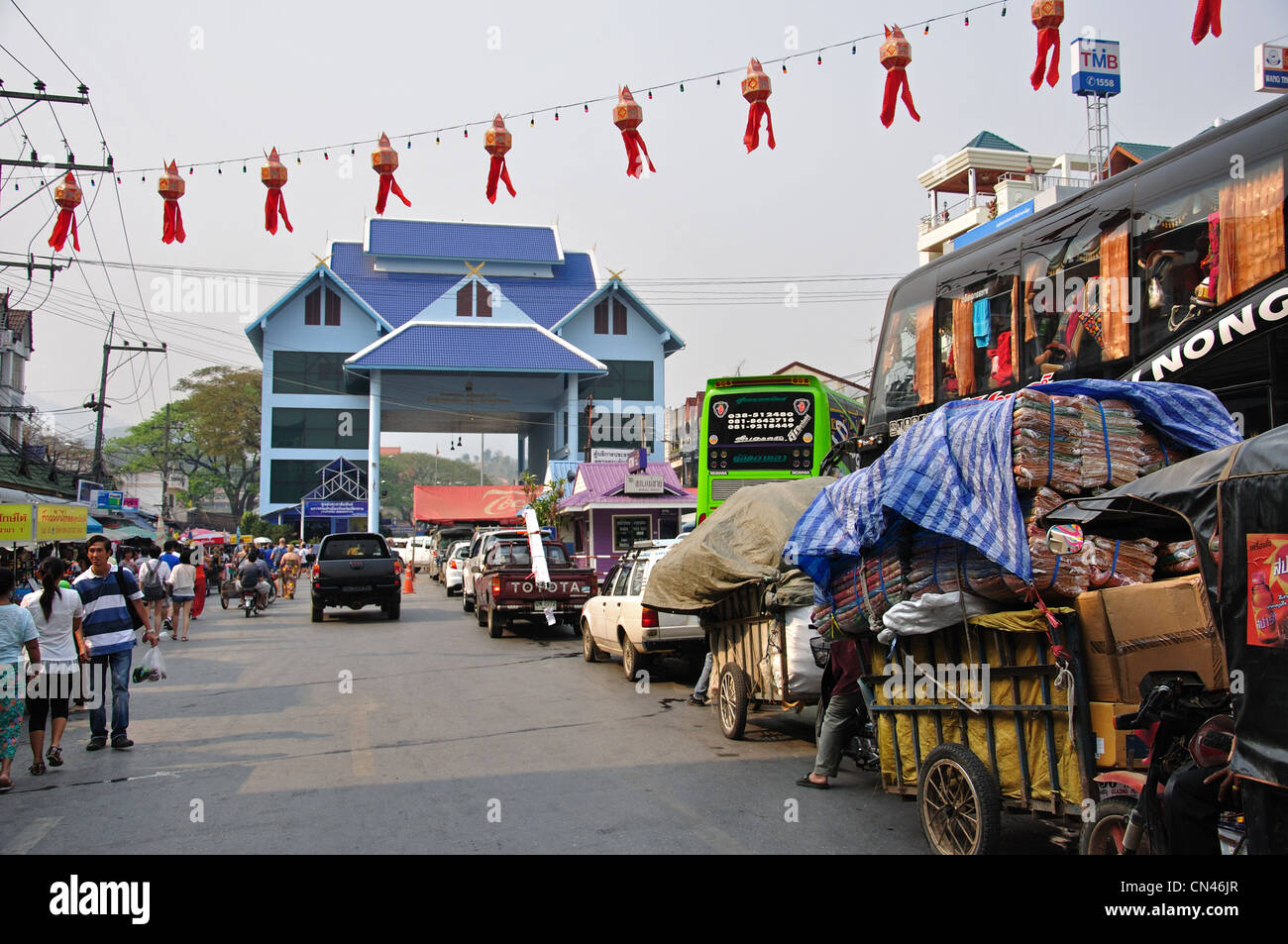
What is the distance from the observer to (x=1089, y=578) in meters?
5.14

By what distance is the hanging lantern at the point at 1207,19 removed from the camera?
7.47m

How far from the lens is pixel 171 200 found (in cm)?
1232

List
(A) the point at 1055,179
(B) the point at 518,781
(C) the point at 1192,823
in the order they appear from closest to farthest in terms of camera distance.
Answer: (C) the point at 1192,823 < (B) the point at 518,781 < (A) the point at 1055,179

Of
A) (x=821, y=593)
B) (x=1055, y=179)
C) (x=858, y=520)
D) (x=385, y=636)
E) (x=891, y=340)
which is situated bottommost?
(x=385, y=636)

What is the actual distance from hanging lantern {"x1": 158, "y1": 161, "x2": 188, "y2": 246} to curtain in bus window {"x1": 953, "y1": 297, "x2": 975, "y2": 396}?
31.3ft

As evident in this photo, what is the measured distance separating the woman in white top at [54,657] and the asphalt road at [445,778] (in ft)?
1.02

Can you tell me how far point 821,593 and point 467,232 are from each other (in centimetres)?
5079

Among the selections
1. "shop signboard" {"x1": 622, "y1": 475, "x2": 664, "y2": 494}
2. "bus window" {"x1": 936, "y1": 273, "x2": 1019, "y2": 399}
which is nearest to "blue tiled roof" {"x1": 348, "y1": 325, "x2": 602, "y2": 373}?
"shop signboard" {"x1": 622, "y1": 475, "x2": 664, "y2": 494}

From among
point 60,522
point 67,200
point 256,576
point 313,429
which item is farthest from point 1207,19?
point 313,429

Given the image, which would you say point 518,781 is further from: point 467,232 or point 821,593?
point 467,232

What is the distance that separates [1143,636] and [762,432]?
12.8 metres

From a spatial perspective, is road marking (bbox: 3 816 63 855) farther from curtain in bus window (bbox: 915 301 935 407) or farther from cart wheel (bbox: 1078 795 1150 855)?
curtain in bus window (bbox: 915 301 935 407)

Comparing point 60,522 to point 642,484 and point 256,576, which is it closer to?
point 256,576
